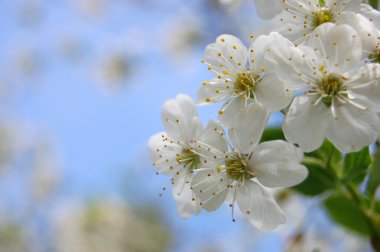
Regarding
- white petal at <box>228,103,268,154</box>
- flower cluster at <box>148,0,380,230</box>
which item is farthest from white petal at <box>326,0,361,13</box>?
white petal at <box>228,103,268,154</box>

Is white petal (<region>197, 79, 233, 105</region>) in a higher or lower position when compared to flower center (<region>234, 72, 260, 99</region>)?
higher

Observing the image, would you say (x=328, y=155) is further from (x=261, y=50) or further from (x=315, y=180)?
(x=261, y=50)

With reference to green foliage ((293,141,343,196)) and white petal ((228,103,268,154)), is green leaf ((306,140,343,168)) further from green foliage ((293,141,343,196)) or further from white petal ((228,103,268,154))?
white petal ((228,103,268,154))

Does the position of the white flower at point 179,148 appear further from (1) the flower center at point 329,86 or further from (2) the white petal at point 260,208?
(1) the flower center at point 329,86

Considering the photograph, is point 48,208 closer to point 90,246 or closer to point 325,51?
point 90,246

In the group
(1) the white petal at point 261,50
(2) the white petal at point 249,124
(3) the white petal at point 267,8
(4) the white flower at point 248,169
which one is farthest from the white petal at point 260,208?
(3) the white petal at point 267,8

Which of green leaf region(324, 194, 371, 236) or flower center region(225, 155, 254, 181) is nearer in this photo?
flower center region(225, 155, 254, 181)
